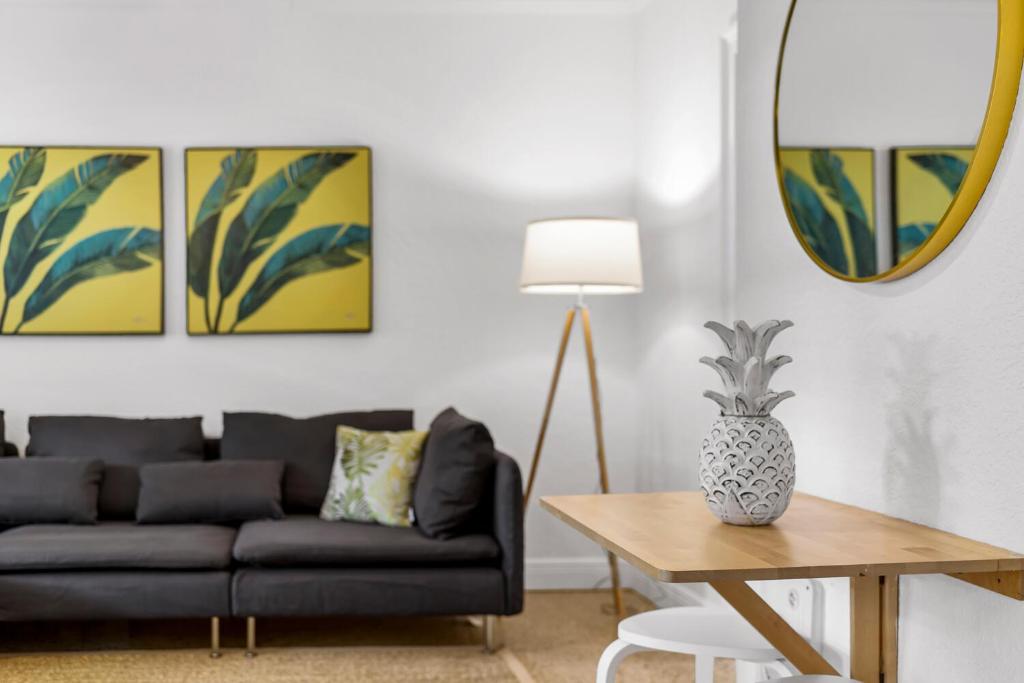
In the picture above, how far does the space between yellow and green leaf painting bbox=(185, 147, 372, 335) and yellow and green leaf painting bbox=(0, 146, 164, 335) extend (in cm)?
19

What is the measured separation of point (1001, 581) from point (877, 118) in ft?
3.19

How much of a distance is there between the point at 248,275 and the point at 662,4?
2196 millimetres

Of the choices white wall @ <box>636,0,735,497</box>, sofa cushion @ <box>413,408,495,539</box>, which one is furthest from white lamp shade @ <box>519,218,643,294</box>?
sofa cushion @ <box>413,408,495,539</box>

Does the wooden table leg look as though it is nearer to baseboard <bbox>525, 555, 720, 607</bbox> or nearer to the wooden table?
the wooden table

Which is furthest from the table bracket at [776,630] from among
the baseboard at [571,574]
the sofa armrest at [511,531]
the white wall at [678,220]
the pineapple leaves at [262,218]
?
the pineapple leaves at [262,218]

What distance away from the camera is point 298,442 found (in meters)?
4.39

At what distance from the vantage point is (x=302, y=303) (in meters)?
4.87

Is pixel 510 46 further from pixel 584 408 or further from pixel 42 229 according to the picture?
pixel 42 229

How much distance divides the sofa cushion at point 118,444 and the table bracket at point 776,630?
2745mm

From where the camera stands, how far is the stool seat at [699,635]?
212cm

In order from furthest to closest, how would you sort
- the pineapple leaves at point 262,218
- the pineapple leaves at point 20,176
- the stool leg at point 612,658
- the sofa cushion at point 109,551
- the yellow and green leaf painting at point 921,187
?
the pineapple leaves at point 262,218, the pineapple leaves at point 20,176, the sofa cushion at point 109,551, the stool leg at point 612,658, the yellow and green leaf painting at point 921,187

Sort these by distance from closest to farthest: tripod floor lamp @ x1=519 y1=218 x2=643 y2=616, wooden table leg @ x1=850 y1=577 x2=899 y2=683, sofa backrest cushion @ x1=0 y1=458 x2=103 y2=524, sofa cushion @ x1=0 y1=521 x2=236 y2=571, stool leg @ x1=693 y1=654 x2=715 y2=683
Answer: wooden table leg @ x1=850 y1=577 x2=899 y2=683 → stool leg @ x1=693 y1=654 x2=715 y2=683 → sofa cushion @ x1=0 y1=521 x2=236 y2=571 → sofa backrest cushion @ x1=0 y1=458 x2=103 y2=524 → tripod floor lamp @ x1=519 y1=218 x2=643 y2=616

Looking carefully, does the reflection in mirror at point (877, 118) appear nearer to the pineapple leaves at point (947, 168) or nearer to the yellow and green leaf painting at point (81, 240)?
the pineapple leaves at point (947, 168)

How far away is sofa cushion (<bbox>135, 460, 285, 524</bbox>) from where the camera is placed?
4.09 metres
